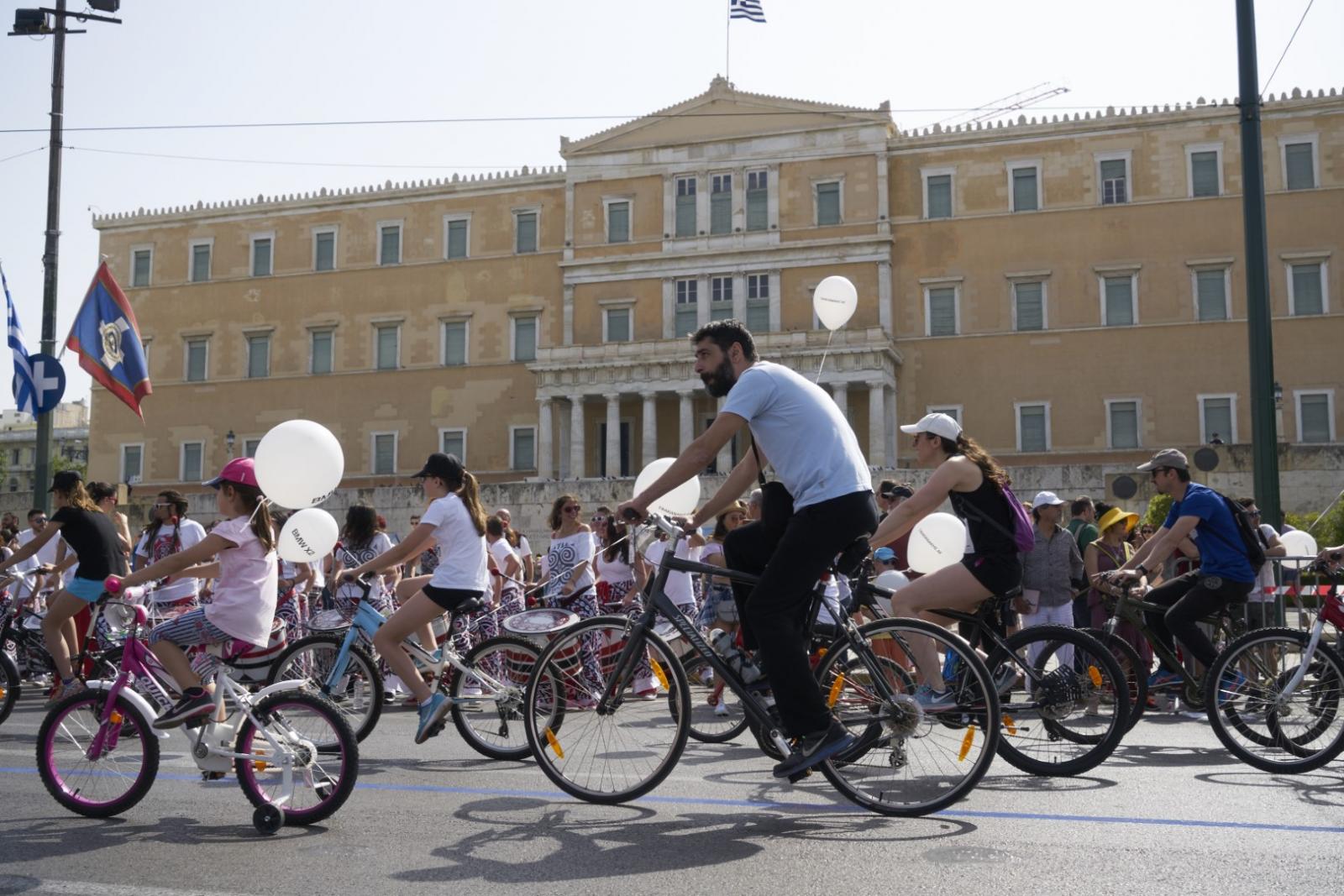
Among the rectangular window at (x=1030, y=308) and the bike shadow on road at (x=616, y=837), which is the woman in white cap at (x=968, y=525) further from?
the rectangular window at (x=1030, y=308)

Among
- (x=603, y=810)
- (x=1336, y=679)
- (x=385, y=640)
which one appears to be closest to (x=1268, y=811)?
(x=1336, y=679)

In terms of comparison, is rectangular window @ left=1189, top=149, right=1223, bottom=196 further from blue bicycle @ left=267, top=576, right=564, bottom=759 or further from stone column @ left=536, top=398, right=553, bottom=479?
blue bicycle @ left=267, top=576, right=564, bottom=759

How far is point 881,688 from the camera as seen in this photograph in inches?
204

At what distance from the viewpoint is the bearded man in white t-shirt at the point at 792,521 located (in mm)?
5027

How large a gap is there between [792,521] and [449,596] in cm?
252

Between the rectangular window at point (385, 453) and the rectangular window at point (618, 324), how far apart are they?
8.74 meters

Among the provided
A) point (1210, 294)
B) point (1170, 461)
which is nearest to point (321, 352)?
point (1210, 294)

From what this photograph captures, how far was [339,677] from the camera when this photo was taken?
707 cm

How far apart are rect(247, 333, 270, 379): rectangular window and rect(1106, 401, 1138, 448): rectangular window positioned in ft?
96.3

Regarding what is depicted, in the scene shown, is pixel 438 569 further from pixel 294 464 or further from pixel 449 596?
pixel 294 464

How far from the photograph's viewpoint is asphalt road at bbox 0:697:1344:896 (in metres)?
4.17

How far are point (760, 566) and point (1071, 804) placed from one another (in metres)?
1.60

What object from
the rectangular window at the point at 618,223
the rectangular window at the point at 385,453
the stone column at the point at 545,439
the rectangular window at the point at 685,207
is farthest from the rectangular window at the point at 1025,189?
the rectangular window at the point at 385,453

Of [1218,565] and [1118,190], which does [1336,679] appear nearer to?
[1218,565]
